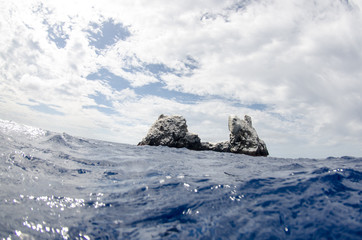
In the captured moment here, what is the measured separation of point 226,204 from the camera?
12.4 ft

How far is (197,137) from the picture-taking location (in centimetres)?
2783

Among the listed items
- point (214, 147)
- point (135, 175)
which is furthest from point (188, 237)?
point (214, 147)

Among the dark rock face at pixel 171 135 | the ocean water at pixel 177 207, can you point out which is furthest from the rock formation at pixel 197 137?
the ocean water at pixel 177 207

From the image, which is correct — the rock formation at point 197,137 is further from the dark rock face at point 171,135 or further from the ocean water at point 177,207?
the ocean water at point 177,207

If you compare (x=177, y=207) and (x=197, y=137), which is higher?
(x=197, y=137)

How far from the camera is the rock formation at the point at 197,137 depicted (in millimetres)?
24956

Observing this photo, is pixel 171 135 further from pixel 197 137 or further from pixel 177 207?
pixel 177 207

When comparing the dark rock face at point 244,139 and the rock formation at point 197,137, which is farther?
the rock formation at point 197,137

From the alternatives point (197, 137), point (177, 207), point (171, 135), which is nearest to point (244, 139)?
point (197, 137)

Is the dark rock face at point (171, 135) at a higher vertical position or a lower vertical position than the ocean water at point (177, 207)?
higher

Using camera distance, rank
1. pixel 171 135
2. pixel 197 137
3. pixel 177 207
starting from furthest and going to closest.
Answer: pixel 197 137 → pixel 171 135 → pixel 177 207

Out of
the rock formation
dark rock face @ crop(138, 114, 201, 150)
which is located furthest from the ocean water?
dark rock face @ crop(138, 114, 201, 150)

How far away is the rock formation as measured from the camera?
81.9 feet

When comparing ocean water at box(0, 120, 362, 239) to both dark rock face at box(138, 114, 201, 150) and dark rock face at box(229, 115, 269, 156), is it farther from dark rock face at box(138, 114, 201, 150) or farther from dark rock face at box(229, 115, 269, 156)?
dark rock face at box(138, 114, 201, 150)
